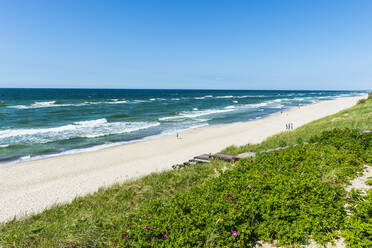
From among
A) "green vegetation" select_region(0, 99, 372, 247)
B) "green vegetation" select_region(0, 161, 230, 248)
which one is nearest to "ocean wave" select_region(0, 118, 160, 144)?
"green vegetation" select_region(0, 161, 230, 248)

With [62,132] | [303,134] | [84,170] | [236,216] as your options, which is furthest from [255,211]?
[62,132]

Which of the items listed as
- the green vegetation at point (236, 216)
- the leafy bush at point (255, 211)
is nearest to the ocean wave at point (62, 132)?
the green vegetation at point (236, 216)

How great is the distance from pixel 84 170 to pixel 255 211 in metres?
15.4

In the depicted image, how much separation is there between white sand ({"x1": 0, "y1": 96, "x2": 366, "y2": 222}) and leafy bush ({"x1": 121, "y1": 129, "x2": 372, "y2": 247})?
7.06 metres

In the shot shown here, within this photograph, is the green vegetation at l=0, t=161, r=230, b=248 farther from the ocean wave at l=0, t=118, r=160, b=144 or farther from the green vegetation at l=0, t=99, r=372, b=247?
the ocean wave at l=0, t=118, r=160, b=144

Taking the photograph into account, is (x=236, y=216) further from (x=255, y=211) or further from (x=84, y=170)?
(x=84, y=170)

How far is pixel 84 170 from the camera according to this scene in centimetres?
1573

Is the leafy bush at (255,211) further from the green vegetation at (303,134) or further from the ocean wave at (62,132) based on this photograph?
the ocean wave at (62,132)

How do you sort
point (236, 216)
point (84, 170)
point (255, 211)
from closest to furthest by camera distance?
point (236, 216) < point (255, 211) < point (84, 170)

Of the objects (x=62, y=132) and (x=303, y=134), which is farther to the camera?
(x=62, y=132)

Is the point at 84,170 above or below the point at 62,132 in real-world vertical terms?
below

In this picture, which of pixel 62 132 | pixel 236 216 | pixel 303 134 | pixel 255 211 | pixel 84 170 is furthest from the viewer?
pixel 62 132

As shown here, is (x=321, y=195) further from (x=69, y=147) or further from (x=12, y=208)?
(x=69, y=147)

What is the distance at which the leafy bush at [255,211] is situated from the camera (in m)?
3.44
